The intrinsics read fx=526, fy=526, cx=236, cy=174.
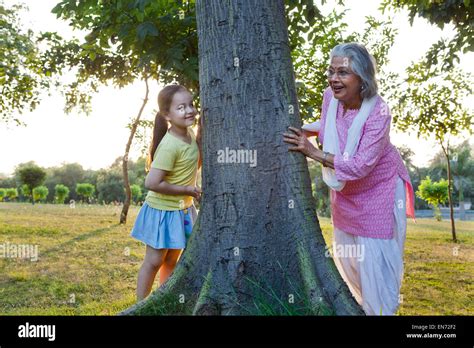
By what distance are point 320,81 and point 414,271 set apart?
3630 millimetres

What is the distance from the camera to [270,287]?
10.7 ft

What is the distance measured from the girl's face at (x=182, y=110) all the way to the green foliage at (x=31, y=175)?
2560 centimetres

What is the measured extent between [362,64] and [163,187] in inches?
62.5

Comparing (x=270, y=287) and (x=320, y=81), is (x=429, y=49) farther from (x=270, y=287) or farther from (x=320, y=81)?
(x=270, y=287)

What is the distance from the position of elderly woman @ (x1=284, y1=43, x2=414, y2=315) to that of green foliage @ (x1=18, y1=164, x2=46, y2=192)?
26205 millimetres

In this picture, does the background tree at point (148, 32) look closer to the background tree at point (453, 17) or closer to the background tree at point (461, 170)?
the background tree at point (453, 17)

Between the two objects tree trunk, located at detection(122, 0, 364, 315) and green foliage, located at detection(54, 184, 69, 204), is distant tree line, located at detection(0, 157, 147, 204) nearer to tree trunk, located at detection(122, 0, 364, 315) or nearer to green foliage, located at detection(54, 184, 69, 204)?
green foliage, located at detection(54, 184, 69, 204)

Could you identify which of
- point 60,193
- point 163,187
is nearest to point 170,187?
point 163,187

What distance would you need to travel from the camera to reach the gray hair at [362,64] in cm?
343

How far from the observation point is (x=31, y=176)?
27797mm

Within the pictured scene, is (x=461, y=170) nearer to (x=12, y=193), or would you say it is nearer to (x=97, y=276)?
(x=12, y=193)

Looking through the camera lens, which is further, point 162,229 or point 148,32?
point 148,32

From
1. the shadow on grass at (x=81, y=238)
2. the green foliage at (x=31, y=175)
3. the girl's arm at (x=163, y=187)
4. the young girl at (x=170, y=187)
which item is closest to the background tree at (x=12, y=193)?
the green foliage at (x=31, y=175)
